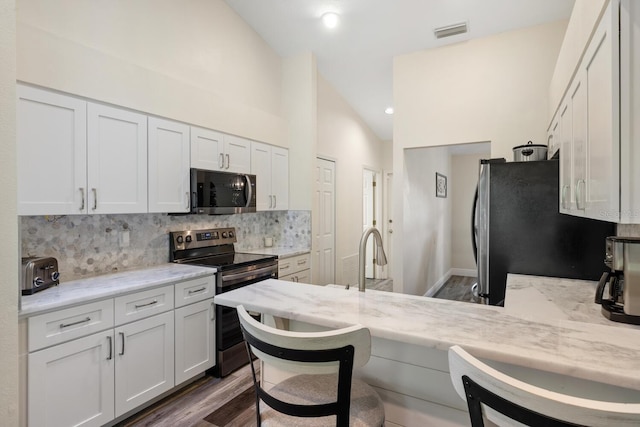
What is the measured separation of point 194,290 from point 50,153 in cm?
133

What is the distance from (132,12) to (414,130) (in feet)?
9.65

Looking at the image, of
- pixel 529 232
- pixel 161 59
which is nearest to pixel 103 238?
pixel 161 59

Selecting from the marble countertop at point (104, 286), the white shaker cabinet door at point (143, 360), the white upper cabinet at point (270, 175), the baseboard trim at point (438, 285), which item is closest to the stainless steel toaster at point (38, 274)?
the marble countertop at point (104, 286)

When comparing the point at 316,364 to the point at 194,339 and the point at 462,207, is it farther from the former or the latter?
the point at 462,207

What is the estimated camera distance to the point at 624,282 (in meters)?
1.48

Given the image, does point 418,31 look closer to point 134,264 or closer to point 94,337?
point 134,264

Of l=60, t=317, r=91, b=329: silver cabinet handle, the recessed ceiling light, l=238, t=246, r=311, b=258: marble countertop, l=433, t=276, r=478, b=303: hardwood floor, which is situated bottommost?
l=433, t=276, r=478, b=303: hardwood floor

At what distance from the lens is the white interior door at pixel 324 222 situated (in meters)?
4.59

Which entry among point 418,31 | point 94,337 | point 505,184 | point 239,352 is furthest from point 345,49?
point 94,337

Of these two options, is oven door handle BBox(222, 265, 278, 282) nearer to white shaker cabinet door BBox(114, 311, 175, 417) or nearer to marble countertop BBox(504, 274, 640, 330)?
white shaker cabinet door BBox(114, 311, 175, 417)

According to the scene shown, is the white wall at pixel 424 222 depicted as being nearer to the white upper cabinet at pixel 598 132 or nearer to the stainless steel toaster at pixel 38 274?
the white upper cabinet at pixel 598 132

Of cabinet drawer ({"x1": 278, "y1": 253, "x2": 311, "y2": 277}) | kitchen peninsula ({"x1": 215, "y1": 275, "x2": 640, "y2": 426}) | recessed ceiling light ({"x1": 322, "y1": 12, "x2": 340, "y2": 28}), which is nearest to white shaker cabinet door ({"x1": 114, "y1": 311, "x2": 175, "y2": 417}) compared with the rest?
kitchen peninsula ({"x1": 215, "y1": 275, "x2": 640, "y2": 426})

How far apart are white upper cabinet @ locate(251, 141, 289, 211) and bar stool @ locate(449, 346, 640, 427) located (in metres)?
3.24

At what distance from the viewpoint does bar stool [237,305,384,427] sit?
3.09 ft
